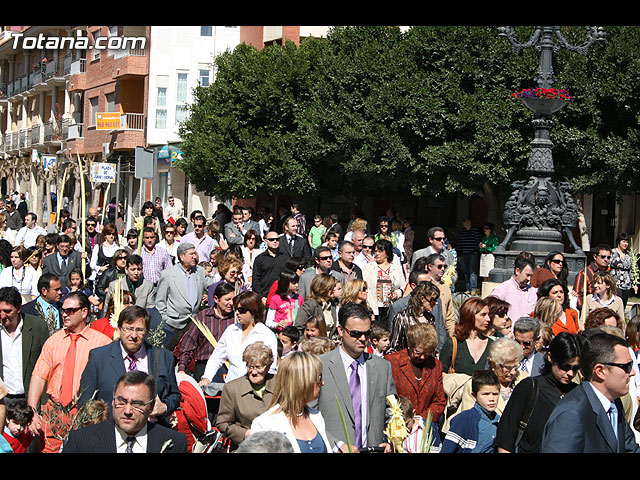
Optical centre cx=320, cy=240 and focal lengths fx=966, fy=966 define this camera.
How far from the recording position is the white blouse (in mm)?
7578

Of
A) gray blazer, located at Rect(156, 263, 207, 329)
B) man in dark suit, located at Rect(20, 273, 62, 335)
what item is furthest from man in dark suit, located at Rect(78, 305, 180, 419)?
gray blazer, located at Rect(156, 263, 207, 329)

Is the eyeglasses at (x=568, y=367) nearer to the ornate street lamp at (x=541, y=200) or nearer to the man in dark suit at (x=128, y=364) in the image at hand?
the man in dark suit at (x=128, y=364)

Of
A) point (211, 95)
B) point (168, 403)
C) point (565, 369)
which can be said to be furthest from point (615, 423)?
point (211, 95)

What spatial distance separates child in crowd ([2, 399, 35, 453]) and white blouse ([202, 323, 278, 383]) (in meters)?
1.70

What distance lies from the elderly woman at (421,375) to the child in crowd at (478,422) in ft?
1.73

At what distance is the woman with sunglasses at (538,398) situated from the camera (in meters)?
5.29

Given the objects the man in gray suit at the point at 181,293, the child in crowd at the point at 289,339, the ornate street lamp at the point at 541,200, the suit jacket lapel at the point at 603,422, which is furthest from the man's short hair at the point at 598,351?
the ornate street lamp at the point at 541,200

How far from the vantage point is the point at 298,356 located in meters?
5.34

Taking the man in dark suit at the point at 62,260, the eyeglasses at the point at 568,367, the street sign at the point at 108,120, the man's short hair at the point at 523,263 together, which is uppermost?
the street sign at the point at 108,120

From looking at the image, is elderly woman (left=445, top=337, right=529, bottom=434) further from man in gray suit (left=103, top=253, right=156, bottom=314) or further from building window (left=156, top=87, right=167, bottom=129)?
building window (left=156, top=87, right=167, bottom=129)

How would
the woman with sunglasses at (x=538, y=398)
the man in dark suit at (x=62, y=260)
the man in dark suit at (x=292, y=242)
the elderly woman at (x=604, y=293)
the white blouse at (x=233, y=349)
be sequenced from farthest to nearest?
1. the man in dark suit at (x=292, y=242)
2. the man in dark suit at (x=62, y=260)
3. the elderly woman at (x=604, y=293)
4. the white blouse at (x=233, y=349)
5. the woman with sunglasses at (x=538, y=398)

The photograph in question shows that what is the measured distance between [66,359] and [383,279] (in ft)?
17.9

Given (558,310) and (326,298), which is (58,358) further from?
(558,310)

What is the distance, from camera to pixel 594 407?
462 cm
